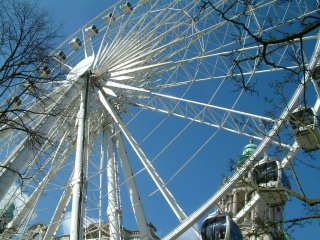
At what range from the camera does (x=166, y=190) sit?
64.7 ft

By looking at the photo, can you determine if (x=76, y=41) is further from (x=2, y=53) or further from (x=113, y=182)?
(x=2, y=53)

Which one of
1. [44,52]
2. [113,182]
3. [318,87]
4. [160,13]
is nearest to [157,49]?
[160,13]

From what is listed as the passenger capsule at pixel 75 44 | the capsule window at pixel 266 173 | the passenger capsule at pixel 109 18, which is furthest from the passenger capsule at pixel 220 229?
the passenger capsule at pixel 75 44

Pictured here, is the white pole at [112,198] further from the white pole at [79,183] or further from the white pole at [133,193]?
the white pole at [79,183]

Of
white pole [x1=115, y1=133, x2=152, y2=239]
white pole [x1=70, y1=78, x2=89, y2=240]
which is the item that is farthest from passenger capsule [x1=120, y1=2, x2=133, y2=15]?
white pole [x1=70, y1=78, x2=89, y2=240]

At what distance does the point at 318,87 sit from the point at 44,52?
36.6ft

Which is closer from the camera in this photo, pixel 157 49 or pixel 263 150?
pixel 263 150

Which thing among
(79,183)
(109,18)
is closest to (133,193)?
(79,183)

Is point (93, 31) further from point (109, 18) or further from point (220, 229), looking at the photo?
point (220, 229)

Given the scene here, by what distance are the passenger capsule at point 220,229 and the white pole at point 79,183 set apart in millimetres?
4837

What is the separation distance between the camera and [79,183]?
17.2m

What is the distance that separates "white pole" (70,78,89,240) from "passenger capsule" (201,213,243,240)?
4.84 m

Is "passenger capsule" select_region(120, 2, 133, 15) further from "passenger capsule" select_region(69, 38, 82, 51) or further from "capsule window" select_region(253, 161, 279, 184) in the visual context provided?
"capsule window" select_region(253, 161, 279, 184)

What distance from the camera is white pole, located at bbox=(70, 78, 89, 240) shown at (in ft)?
52.3
